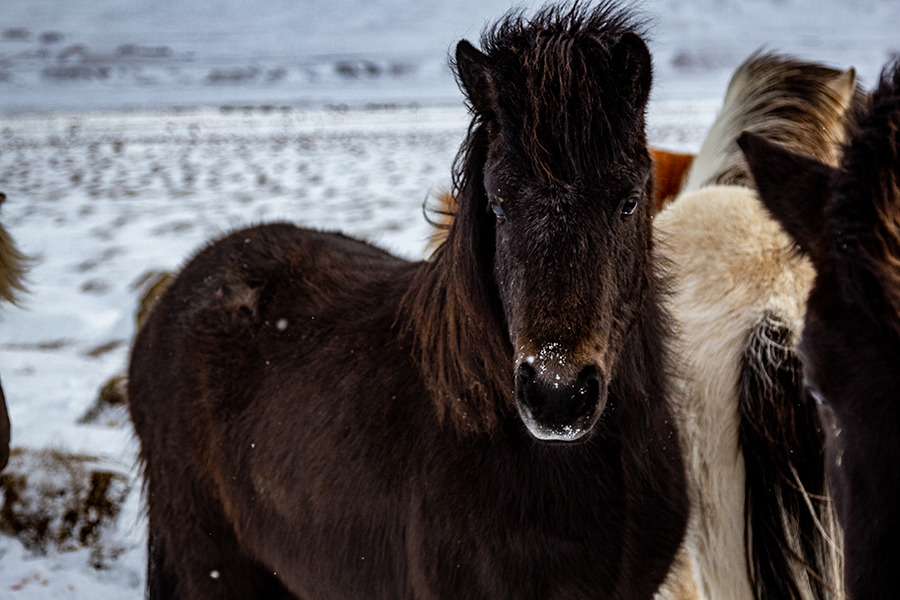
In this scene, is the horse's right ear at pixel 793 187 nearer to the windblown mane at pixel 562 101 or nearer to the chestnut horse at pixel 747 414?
the windblown mane at pixel 562 101

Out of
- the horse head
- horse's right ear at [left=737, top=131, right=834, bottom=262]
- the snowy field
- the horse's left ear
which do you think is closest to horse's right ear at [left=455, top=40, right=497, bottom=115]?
the horse head

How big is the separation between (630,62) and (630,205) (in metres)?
0.29

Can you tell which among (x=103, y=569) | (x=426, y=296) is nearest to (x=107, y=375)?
(x=103, y=569)

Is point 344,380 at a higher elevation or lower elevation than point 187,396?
higher

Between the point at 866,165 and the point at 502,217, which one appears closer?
the point at 866,165

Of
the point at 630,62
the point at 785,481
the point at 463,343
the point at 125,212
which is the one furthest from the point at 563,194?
the point at 125,212

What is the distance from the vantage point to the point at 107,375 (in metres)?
4.64

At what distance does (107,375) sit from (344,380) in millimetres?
Answer: 3488

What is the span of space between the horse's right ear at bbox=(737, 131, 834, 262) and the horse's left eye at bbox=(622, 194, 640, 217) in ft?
0.90

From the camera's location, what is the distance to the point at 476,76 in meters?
1.45

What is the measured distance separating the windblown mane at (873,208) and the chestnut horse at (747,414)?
2.14ft

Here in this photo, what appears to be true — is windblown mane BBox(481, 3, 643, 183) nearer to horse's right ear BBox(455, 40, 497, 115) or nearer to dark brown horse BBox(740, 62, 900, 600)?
horse's right ear BBox(455, 40, 497, 115)

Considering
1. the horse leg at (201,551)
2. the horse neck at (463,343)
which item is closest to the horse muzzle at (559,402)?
the horse neck at (463,343)

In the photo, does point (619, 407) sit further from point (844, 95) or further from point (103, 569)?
point (103, 569)
